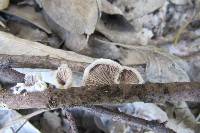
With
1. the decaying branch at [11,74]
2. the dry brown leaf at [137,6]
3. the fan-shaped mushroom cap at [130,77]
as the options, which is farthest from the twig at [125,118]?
the dry brown leaf at [137,6]

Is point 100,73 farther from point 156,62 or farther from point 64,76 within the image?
point 156,62

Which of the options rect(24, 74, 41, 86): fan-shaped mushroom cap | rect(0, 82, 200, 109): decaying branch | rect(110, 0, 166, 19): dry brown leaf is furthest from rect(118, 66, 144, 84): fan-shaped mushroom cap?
rect(110, 0, 166, 19): dry brown leaf

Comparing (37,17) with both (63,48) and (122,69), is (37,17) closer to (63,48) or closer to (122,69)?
(63,48)

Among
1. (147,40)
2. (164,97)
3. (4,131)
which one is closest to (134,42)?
(147,40)

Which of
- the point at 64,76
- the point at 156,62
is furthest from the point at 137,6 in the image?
the point at 64,76

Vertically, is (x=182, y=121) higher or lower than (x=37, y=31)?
lower

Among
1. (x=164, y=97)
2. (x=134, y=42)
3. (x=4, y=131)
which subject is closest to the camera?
(x=164, y=97)
